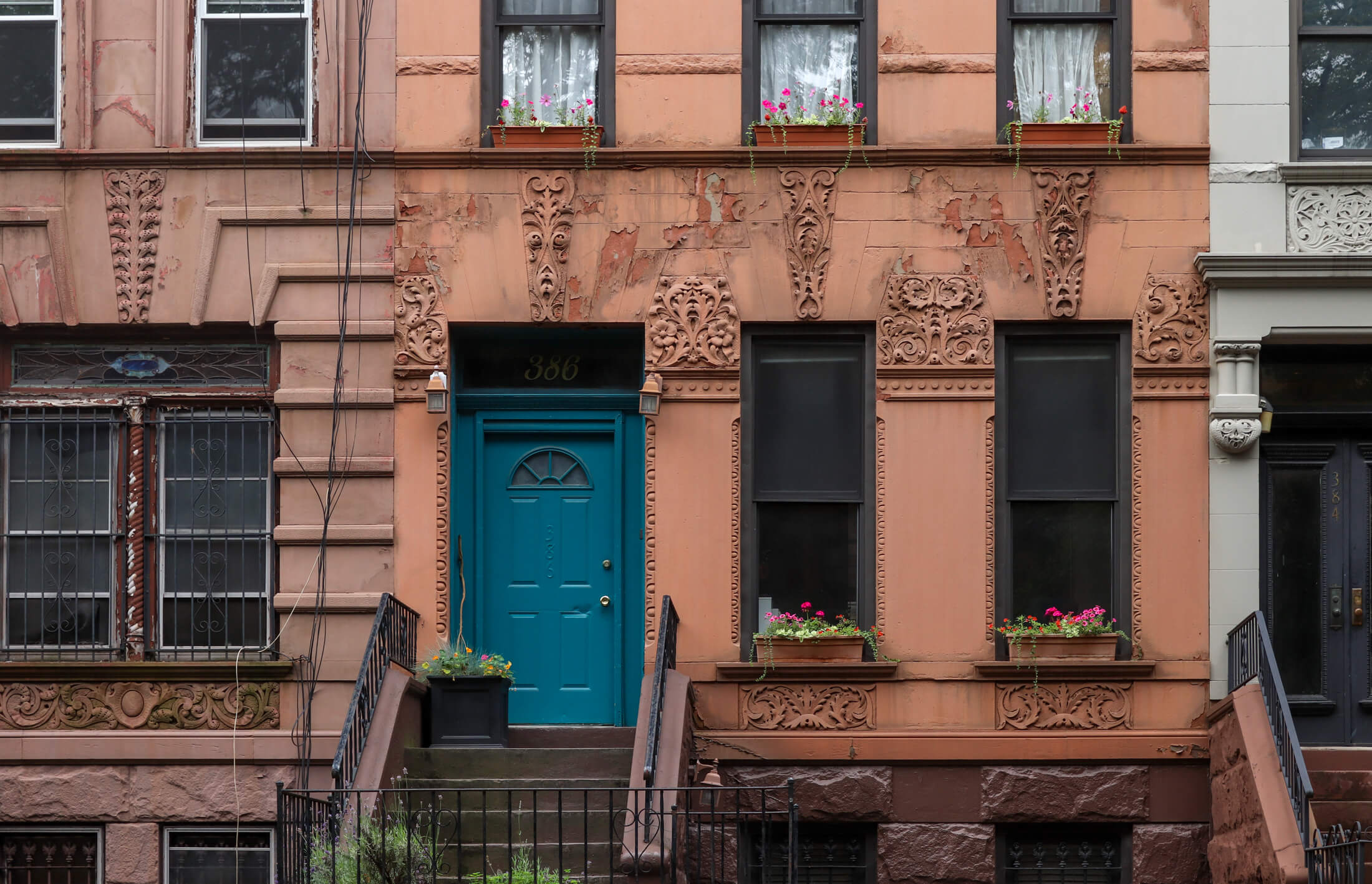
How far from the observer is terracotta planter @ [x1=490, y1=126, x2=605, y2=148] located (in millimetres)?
11484

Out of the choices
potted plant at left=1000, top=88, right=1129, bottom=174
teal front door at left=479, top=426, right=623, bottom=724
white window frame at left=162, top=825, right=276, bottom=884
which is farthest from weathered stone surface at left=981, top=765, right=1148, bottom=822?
white window frame at left=162, top=825, right=276, bottom=884

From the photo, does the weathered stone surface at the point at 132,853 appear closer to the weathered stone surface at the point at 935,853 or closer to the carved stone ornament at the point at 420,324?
the carved stone ornament at the point at 420,324

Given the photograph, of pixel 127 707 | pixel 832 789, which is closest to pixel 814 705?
pixel 832 789

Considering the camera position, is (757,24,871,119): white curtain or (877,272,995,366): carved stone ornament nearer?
(877,272,995,366): carved stone ornament

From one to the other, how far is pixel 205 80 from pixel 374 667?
4723mm

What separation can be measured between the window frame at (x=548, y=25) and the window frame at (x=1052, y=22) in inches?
115

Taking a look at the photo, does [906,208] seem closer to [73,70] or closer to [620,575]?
[620,575]

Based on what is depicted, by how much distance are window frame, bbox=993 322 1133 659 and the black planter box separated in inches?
144

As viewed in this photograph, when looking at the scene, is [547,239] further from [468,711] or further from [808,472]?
[468,711]

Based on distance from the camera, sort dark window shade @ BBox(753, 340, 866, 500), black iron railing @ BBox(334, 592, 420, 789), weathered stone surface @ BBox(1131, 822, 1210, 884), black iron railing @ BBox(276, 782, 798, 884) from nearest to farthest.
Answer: black iron railing @ BBox(276, 782, 798, 884) → black iron railing @ BBox(334, 592, 420, 789) → weathered stone surface @ BBox(1131, 822, 1210, 884) → dark window shade @ BBox(753, 340, 866, 500)

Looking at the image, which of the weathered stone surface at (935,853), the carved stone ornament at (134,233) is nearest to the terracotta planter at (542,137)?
the carved stone ornament at (134,233)

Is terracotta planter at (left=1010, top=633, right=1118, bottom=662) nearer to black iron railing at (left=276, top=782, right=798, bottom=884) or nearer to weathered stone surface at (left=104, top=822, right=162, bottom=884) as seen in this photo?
black iron railing at (left=276, top=782, right=798, bottom=884)

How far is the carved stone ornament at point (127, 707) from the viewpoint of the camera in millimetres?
11195

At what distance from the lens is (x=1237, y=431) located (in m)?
11.1
